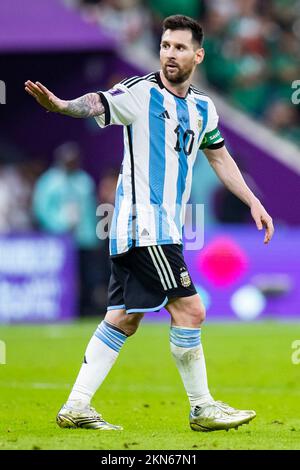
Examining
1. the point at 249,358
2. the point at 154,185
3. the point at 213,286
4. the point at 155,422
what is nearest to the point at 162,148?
the point at 154,185

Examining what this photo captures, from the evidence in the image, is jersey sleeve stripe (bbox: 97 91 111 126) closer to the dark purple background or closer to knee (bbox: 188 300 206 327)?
knee (bbox: 188 300 206 327)

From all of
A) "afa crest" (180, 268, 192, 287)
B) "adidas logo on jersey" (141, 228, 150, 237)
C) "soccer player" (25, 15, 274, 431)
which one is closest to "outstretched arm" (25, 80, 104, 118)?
"soccer player" (25, 15, 274, 431)

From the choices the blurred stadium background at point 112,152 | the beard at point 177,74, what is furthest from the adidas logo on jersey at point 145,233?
the blurred stadium background at point 112,152

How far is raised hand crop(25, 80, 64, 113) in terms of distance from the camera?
22.6ft

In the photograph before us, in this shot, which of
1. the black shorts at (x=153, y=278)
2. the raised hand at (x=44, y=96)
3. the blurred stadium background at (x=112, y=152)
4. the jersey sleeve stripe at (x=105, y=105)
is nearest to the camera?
the raised hand at (x=44, y=96)

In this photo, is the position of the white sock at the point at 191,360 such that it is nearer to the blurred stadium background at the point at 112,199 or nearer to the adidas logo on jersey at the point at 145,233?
the adidas logo on jersey at the point at 145,233

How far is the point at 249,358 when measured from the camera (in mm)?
12508

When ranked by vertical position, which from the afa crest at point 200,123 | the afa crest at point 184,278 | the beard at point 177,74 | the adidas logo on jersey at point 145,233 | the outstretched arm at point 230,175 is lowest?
the afa crest at point 184,278

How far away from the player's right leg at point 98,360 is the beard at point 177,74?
155cm

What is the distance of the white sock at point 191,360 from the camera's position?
25.0ft

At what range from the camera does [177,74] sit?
7.59 meters

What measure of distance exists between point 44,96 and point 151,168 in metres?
1.02

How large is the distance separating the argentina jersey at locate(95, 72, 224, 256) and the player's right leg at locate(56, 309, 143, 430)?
458mm

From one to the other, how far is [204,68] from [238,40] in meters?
0.78
